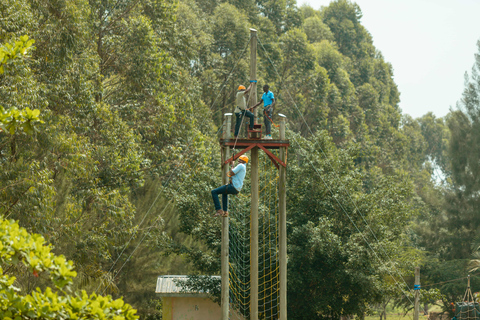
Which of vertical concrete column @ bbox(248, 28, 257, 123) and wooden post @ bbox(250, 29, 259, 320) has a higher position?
vertical concrete column @ bbox(248, 28, 257, 123)

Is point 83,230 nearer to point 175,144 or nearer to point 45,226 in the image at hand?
point 45,226

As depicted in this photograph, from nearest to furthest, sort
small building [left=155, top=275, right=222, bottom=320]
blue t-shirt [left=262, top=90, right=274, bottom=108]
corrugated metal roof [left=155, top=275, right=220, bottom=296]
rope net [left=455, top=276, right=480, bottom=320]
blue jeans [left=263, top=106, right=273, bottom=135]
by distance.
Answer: blue jeans [left=263, top=106, right=273, bottom=135] → blue t-shirt [left=262, top=90, right=274, bottom=108] → rope net [left=455, top=276, right=480, bottom=320] → corrugated metal roof [left=155, top=275, right=220, bottom=296] → small building [left=155, top=275, right=222, bottom=320]

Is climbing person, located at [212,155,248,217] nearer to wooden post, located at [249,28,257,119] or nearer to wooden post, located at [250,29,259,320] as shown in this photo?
wooden post, located at [250,29,259,320]

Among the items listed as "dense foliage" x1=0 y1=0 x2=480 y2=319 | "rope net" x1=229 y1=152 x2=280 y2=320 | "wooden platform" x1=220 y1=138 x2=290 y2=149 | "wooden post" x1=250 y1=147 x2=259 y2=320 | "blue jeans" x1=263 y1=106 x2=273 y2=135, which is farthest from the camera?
"rope net" x1=229 y1=152 x2=280 y2=320

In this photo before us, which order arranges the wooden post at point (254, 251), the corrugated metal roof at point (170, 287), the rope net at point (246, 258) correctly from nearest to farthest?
the wooden post at point (254, 251) < the rope net at point (246, 258) < the corrugated metal roof at point (170, 287)

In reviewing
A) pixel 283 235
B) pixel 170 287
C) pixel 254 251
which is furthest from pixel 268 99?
pixel 170 287

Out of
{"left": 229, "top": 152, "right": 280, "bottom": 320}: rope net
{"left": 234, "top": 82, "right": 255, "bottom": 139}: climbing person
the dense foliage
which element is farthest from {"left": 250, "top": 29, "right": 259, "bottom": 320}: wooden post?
{"left": 229, "top": 152, "right": 280, "bottom": 320}: rope net

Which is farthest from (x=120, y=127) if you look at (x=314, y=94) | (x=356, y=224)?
(x=314, y=94)

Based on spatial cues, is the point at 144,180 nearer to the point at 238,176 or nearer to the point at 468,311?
the point at 238,176

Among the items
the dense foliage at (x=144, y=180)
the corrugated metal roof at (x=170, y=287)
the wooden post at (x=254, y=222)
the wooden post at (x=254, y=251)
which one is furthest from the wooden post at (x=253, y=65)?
the corrugated metal roof at (x=170, y=287)

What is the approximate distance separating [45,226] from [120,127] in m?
5.42

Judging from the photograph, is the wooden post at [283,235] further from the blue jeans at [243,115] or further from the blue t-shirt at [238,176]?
the blue t-shirt at [238,176]

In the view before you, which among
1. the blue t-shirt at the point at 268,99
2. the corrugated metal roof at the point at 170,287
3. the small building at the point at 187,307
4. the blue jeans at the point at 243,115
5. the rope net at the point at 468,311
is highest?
the blue t-shirt at the point at 268,99

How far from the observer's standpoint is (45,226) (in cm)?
1277
